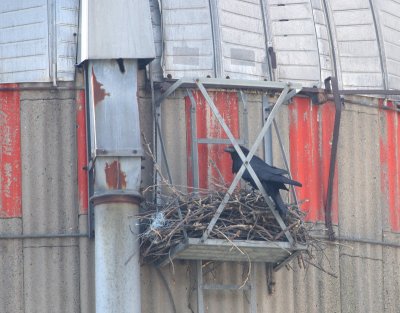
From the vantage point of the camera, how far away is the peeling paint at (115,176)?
21.6 m

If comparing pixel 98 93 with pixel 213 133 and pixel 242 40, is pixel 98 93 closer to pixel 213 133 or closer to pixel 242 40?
pixel 213 133

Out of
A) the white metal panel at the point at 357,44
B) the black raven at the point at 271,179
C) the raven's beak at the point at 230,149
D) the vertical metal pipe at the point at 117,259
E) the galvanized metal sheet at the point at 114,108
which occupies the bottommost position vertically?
the vertical metal pipe at the point at 117,259

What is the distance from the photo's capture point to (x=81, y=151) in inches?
879

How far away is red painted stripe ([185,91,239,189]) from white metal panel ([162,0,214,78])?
381 mm

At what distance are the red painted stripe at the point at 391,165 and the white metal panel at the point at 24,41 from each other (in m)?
4.41

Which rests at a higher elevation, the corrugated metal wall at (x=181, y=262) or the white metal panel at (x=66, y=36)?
the white metal panel at (x=66, y=36)

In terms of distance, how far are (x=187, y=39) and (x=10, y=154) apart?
262 centimetres

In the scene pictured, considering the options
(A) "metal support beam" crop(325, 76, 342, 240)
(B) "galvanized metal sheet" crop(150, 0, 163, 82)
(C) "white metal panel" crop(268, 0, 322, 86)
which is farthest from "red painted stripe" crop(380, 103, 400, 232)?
(B) "galvanized metal sheet" crop(150, 0, 163, 82)

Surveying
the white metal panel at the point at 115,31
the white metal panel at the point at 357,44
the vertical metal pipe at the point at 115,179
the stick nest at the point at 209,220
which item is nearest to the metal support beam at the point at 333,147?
the white metal panel at the point at 357,44

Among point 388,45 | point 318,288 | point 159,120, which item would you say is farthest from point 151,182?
point 388,45

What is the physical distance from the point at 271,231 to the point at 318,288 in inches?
68.8

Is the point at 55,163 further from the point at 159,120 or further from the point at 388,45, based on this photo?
the point at 388,45

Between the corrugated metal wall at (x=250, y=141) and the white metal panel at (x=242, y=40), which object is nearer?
the corrugated metal wall at (x=250, y=141)

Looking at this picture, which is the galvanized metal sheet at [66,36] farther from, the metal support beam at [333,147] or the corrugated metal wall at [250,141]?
the metal support beam at [333,147]
